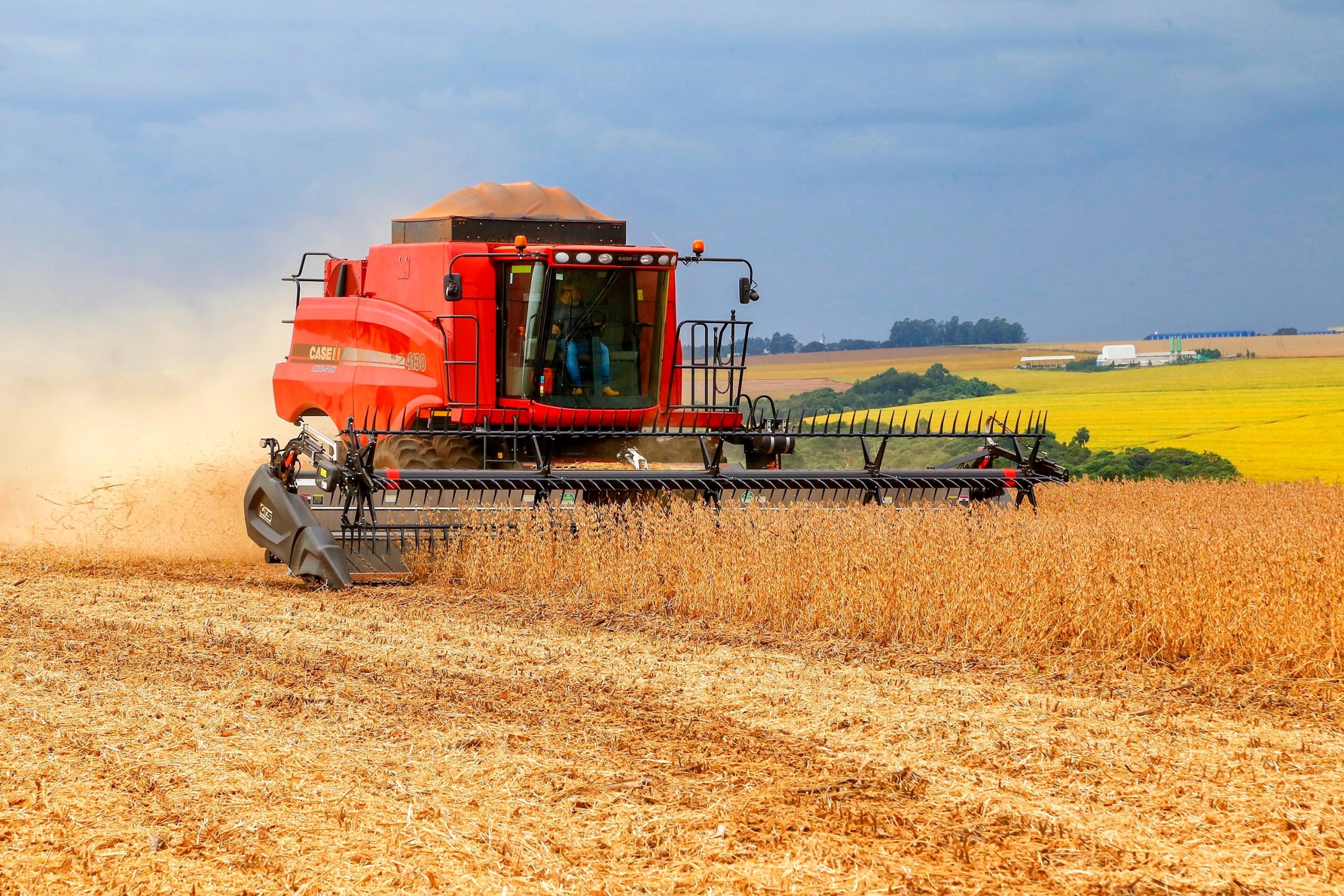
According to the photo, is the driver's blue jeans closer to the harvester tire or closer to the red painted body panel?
the red painted body panel

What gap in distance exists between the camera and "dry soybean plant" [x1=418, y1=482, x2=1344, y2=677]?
7074mm

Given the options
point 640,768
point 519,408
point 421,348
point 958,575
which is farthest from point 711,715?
point 421,348

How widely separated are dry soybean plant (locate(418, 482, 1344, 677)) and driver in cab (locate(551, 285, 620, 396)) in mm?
1830

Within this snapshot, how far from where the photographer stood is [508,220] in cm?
1172

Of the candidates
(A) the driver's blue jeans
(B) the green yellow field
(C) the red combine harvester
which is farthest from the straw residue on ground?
(B) the green yellow field

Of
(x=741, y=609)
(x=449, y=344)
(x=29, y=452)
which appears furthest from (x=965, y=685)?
(x=29, y=452)

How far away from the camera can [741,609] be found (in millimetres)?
8281

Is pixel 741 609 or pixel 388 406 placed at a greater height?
pixel 388 406

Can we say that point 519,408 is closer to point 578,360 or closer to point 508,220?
point 578,360

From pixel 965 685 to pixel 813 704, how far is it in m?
0.87

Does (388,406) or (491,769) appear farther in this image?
(388,406)

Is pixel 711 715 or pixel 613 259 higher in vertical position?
pixel 613 259

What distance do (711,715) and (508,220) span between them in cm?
693

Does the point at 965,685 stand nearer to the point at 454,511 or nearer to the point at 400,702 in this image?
the point at 400,702
